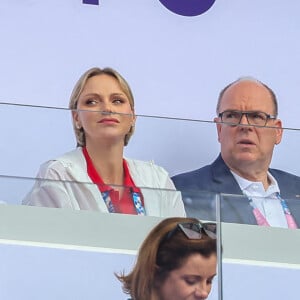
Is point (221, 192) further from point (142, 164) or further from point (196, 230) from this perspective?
point (196, 230)

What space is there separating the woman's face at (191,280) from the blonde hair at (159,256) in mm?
11

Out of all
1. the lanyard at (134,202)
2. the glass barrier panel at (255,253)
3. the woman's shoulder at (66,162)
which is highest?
the woman's shoulder at (66,162)

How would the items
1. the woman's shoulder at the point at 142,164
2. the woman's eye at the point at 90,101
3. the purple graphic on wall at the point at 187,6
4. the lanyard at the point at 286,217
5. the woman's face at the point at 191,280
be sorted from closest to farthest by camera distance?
the woman's face at the point at 191,280 < the lanyard at the point at 286,217 < the woman's shoulder at the point at 142,164 < the woman's eye at the point at 90,101 < the purple graphic on wall at the point at 187,6

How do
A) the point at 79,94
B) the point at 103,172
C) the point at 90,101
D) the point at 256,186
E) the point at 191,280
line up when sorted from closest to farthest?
the point at 191,280, the point at 103,172, the point at 256,186, the point at 90,101, the point at 79,94

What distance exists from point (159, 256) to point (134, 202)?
0.59 feet

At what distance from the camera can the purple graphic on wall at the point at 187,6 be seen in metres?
4.56

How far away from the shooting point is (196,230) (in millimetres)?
2229

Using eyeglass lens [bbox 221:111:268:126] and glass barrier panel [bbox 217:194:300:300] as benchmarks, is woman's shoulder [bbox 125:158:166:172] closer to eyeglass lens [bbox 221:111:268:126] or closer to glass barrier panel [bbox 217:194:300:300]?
eyeglass lens [bbox 221:111:268:126]

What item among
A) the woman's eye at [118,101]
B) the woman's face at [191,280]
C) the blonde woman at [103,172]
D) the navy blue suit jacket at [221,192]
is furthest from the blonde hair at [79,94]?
the woman's face at [191,280]

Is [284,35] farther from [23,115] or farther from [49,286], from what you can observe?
[49,286]

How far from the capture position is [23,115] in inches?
104

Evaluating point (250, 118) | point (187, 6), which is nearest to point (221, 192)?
point (250, 118)

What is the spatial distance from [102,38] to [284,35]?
0.82m

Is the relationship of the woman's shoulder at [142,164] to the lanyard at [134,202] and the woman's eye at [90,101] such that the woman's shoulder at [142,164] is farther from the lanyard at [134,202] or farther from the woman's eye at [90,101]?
the lanyard at [134,202]
